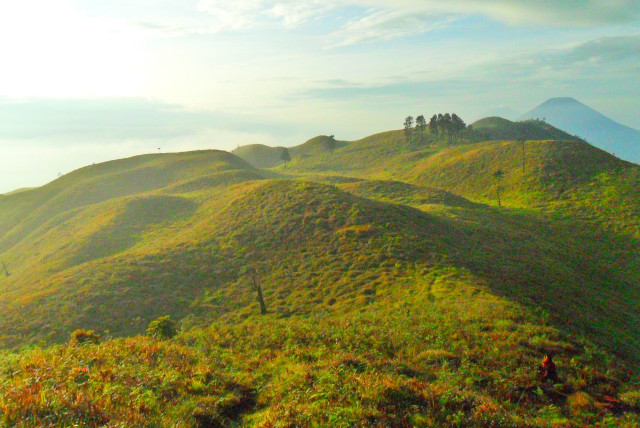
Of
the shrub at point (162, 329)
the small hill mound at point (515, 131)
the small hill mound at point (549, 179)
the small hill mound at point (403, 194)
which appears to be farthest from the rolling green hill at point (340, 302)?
the small hill mound at point (515, 131)

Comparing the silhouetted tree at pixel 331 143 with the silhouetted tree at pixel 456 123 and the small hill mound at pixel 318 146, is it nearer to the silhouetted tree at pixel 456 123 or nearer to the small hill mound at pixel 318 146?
the small hill mound at pixel 318 146

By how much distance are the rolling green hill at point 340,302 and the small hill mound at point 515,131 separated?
69.9m

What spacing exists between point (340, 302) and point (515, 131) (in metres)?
165

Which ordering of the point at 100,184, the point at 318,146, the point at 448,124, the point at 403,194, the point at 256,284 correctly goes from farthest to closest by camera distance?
the point at 318,146 → the point at 448,124 → the point at 100,184 → the point at 403,194 → the point at 256,284

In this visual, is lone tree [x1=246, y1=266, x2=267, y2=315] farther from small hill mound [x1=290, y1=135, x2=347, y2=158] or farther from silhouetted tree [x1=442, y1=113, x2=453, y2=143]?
small hill mound [x1=290, y1=135, x2=347, y2=158]

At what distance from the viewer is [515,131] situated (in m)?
163

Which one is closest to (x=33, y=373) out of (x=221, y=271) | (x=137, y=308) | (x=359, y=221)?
(x=137, y=308)

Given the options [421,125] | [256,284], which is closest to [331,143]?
[421,125]

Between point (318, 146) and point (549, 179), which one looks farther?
point (318, 146)

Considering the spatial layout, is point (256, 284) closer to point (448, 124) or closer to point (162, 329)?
point (162, 329)

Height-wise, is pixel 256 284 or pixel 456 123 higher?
pixel 456 123

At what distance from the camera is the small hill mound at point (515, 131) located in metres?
154

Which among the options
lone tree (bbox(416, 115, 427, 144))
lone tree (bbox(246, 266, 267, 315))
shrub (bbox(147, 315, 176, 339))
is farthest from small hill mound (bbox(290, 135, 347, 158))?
shrub (bbox(147, 315, 176, 339))

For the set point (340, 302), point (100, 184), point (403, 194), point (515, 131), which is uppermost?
point (515, 131)
